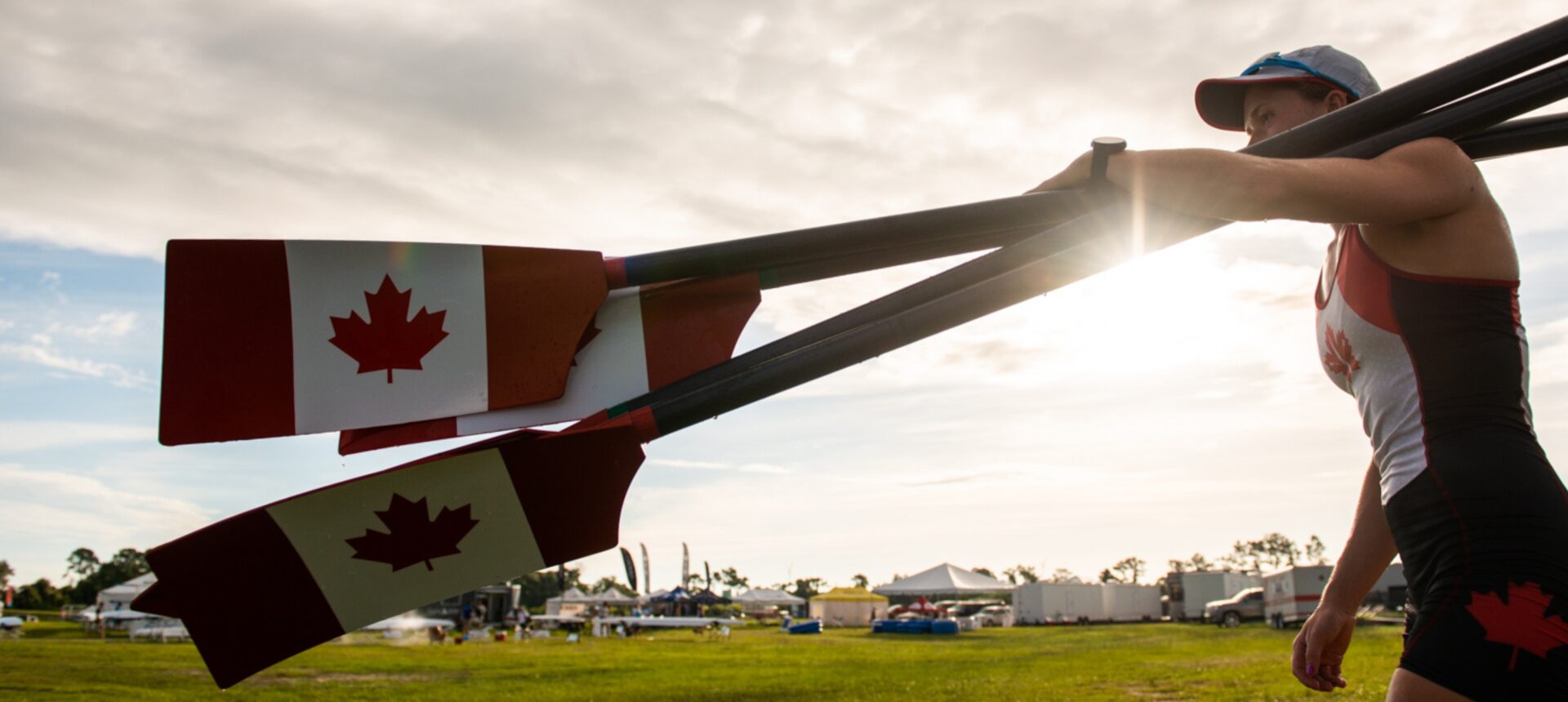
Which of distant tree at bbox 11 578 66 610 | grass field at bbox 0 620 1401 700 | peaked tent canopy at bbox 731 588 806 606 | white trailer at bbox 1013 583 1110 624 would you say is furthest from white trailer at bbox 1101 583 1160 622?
distant tree at bbox 11 578 66 610

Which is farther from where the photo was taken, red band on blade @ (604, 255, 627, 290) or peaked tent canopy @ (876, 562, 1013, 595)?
peaked tent canopy @ (876, 562, 1013, 595)

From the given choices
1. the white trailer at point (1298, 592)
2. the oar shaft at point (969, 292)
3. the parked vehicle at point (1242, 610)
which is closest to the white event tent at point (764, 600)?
the parked vehicle at point (1242, 610)

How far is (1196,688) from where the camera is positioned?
33.9 feet

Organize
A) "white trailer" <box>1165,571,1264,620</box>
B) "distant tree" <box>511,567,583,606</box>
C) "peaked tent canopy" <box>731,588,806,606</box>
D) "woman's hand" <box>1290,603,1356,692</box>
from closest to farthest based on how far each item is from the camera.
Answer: "woman's hand" <box>1290,603,1356,692</box>
"white trailer" <box>1165,571,1264,620</box>
"peaked tent canopy" <box>731,588,806,606</box>
"distant tree" <box>511,567,583,606</box>

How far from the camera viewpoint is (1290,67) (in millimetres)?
1718

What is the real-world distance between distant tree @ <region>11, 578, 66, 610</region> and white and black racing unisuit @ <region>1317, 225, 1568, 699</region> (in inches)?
3474

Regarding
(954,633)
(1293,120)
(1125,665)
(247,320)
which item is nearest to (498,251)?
(247,320)

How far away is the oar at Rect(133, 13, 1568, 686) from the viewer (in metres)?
1.61

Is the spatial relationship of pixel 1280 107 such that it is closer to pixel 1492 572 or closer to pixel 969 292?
pixel 969 292

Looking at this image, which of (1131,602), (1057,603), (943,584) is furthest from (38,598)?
(1131,602)

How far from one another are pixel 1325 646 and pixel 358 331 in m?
1.90

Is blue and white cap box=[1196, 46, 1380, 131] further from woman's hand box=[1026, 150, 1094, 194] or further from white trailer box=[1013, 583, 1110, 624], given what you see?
white trailer box=[1013, 583, 1110, 624]

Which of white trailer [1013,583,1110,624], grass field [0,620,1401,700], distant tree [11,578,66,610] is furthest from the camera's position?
distant tree [11,578,66,610]

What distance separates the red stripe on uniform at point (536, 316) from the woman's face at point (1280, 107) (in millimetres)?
1219
